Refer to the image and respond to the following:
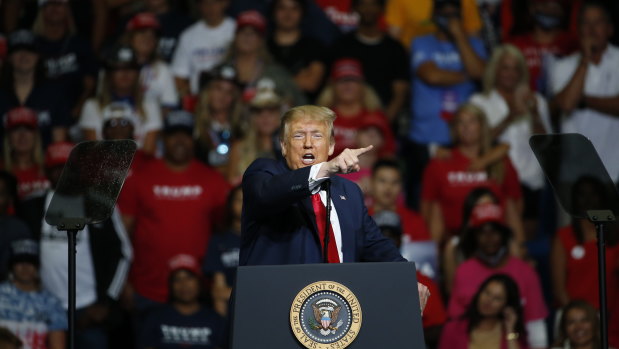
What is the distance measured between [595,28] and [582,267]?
2086mm

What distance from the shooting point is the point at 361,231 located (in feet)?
13.7

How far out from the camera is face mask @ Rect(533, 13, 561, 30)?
8.96 meters

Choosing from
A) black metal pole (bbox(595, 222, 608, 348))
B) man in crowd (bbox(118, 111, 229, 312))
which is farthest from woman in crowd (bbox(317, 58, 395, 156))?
black metal pole (bbox(595, 222, 608, 348))

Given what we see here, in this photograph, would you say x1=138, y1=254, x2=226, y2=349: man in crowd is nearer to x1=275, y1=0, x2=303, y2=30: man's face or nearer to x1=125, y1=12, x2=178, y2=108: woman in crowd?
x1=125, y1=12, x2=178, y2=108: woman in crowd

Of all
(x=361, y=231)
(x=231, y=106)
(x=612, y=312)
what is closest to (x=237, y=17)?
(x=231, y=106)

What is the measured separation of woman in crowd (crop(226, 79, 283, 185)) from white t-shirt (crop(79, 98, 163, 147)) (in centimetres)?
70

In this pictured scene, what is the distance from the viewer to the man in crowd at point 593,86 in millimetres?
8383

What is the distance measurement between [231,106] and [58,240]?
1.72 metres

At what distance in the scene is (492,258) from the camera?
285 inches

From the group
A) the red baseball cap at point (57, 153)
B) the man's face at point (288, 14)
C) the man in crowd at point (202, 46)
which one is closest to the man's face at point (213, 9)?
the man in crowd at point (202, 46)

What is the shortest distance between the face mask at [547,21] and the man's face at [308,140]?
5.33 meters

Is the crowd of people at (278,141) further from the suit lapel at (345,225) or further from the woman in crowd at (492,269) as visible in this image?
the suit lapel at (345,225)

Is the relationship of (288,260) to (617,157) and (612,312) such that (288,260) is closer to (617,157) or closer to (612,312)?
(612,312)

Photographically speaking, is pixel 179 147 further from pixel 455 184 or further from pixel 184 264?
pixel 455 184
